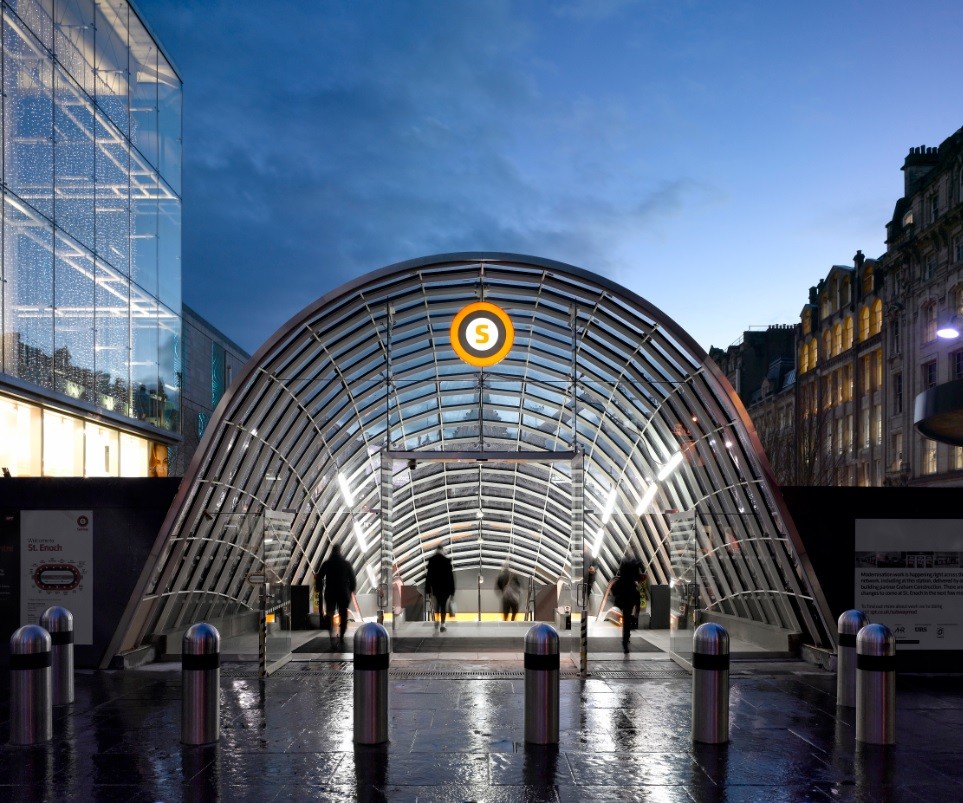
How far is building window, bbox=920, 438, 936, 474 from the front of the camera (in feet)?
150

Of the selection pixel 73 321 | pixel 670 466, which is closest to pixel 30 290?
pixel 73 321

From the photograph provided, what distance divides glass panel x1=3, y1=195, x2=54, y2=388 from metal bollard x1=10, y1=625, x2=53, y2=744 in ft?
37.7

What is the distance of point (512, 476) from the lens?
3525 cm

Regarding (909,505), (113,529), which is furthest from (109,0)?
(909,505)

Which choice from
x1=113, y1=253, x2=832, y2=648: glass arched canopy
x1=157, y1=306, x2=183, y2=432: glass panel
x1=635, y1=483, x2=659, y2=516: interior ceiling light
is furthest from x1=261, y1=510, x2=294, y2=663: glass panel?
x1=157, y1=306, x2=183, y2=432: glass panel

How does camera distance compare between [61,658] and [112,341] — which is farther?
[112,341]

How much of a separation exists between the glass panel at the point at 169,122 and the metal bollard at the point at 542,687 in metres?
25.9

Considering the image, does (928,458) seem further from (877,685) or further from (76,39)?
(877,685)

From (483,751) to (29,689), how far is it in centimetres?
471

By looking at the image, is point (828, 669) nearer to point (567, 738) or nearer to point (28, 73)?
point (567, 738)

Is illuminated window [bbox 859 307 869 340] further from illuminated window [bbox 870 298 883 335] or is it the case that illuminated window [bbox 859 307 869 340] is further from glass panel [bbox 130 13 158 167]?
glass panel [bbox 130 13 158 167]

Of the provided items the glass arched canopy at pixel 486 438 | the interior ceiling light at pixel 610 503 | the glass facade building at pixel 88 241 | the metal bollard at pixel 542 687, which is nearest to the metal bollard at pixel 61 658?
the glass arched canopy at pixel 486 438

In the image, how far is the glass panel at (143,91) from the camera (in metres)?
29.6

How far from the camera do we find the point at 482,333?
1989 centimetres
